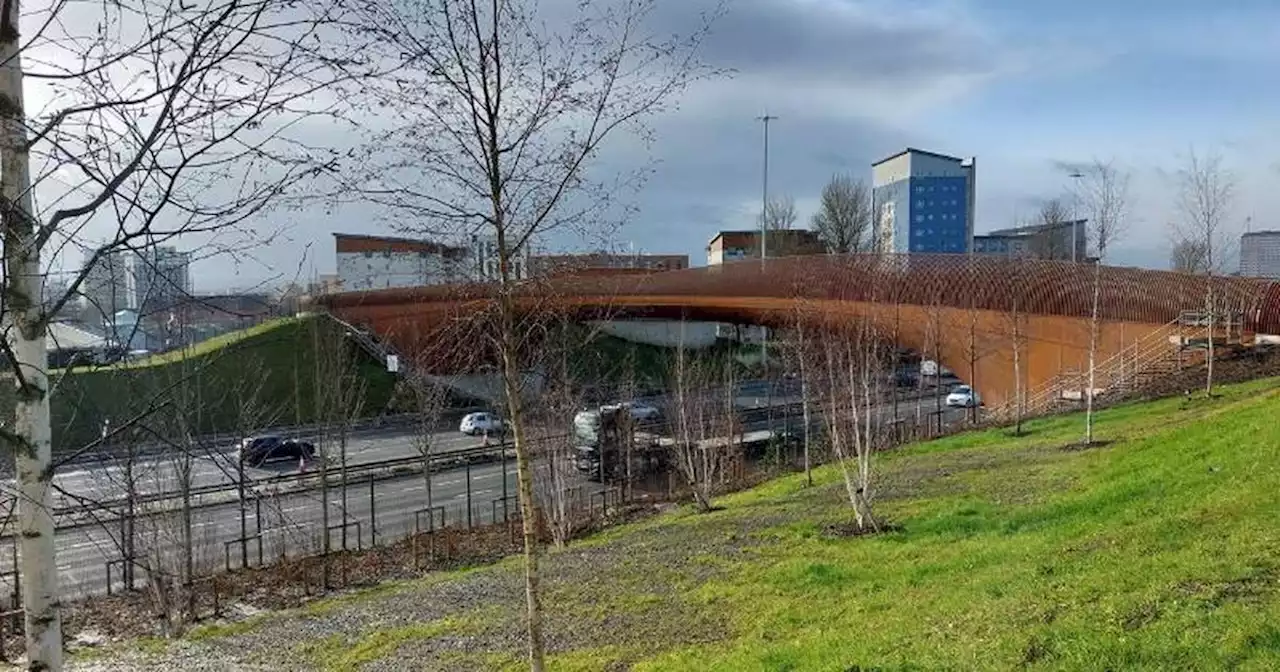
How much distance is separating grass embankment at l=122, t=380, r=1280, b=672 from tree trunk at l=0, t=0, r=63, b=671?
5.24 m

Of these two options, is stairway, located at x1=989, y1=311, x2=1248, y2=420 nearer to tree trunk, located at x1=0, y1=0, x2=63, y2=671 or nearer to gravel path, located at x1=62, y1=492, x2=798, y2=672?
gravel path, located at x1=62, y1=492, x2=798, y2=672

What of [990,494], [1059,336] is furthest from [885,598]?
[1059,336]

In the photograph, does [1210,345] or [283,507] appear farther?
[1210,345]

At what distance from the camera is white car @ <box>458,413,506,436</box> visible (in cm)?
3906

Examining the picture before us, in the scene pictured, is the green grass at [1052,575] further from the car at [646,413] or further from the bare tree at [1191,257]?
the car at [646,413]

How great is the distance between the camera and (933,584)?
9.41 m

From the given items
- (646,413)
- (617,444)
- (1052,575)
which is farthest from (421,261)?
(646,413)

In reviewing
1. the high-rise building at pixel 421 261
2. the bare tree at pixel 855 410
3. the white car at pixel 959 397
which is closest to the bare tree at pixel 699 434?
the bare tree at pixel 855 410

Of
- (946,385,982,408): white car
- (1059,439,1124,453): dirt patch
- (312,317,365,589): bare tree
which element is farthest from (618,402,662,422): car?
(1059,439,1124,453): dirt patch

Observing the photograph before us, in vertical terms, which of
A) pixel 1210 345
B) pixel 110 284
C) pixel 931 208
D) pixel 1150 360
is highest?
pixel 931 208

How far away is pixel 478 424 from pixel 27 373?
37.8m

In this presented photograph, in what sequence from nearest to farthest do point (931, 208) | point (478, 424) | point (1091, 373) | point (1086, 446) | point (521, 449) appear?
1. point (521, 449)
2. point (1086, 446)
3. point (1091, 373)
4. point (478, 424)
5. point (931, 208)

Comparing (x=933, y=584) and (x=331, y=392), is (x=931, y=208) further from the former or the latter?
(x=933, y=584)

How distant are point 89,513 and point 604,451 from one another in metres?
22.7
